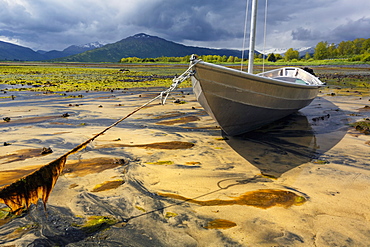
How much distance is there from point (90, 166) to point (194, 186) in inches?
95.4

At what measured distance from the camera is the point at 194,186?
4480 mm

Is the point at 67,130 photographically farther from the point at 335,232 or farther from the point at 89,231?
the point at 335,232

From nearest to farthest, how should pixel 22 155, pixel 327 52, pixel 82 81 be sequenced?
pixel 22 155 < pixel 82 81 < pixel 327 52

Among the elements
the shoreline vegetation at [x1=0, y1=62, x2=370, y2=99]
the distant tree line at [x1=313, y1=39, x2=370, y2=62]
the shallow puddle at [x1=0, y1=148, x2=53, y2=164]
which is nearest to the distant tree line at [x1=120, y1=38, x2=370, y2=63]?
the distant tree line at [x1=313, y1=39, x2=370, y2=62]

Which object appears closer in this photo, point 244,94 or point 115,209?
point 115,209

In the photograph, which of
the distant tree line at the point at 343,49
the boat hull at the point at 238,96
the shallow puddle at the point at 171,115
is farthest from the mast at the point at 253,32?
the distant tree line at the point at 343,49

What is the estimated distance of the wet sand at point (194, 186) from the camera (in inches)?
125

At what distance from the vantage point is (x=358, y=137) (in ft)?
24.8

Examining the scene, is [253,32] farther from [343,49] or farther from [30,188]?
[343,49]

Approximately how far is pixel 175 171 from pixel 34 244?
277 cm

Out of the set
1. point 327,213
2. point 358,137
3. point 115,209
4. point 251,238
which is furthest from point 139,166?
point 358,137

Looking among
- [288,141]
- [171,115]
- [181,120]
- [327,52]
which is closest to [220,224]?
[288,141]

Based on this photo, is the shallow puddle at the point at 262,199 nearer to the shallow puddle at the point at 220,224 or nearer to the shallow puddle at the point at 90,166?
the shallow puddle at the point at 220,224

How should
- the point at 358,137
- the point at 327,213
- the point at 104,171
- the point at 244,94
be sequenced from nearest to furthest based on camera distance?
1. the point at 327,213
2. the point at 104,171
3. the point at 244,94
4. the point at 358,137
